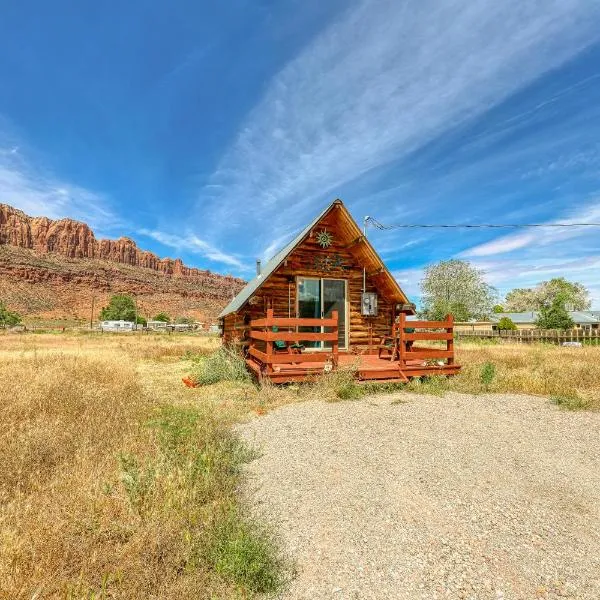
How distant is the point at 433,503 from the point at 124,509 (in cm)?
330

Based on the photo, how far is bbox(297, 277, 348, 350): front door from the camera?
12.8 m

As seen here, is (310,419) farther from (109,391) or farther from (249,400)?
(109,391)

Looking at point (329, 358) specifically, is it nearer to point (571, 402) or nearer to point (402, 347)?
point (402, 347)

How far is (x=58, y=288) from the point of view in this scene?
314 feet

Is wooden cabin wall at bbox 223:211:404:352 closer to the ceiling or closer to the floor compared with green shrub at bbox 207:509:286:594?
closer to the ceiling

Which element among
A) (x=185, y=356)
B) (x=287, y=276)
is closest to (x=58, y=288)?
(x=185, y=356)

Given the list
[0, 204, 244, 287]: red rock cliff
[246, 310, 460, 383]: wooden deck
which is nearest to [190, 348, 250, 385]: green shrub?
[246, 310, 460, 383]: wooden deck

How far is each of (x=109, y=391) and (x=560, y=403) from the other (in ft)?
35.3

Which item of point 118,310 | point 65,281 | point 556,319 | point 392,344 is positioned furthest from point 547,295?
point 65,281

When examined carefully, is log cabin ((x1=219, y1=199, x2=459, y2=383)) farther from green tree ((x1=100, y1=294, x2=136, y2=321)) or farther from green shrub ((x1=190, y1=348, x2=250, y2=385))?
green tree ((x1=100, y1=294, x2=136, y2=321))

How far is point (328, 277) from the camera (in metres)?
13.0

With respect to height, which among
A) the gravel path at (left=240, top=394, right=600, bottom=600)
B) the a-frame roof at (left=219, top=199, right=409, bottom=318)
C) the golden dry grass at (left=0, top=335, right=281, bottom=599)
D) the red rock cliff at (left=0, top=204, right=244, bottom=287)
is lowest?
the gravel path at (left=240, top=394, right=600, bottom=600)

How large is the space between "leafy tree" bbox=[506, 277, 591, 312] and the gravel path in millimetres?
86739

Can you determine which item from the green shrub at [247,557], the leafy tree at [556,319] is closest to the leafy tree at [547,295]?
the leafy tree at [556,319]
